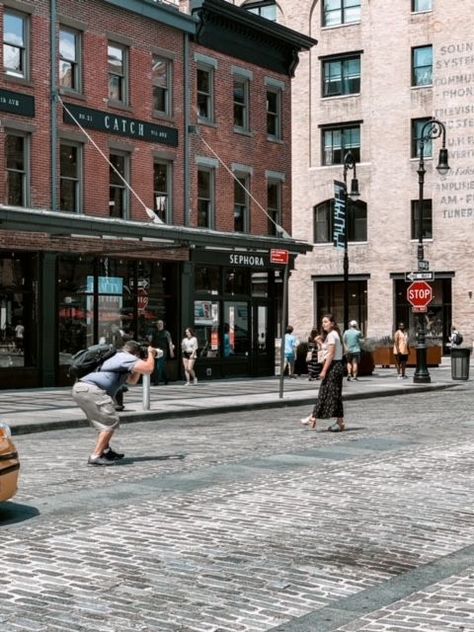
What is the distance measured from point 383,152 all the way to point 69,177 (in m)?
28.2

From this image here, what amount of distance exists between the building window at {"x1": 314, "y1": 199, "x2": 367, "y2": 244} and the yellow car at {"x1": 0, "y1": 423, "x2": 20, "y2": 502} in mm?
44338

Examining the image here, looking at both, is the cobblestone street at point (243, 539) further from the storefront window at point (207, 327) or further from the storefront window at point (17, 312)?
the storefront window at point (207, 327)

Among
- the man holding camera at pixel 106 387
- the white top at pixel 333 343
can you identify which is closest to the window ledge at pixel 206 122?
the white top at pixel 333 343

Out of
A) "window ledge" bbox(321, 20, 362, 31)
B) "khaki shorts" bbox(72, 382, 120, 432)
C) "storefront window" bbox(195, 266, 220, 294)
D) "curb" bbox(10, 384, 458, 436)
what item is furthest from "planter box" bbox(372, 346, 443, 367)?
"khaki shorts" bbox(72, 382, 120, 432)

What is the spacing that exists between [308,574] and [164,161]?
2375 centimetres

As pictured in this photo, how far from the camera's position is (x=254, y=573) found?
6672 millimetres

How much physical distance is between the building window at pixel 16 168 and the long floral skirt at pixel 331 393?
1206cm

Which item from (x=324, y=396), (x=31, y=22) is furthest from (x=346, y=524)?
(x=31, y=22)

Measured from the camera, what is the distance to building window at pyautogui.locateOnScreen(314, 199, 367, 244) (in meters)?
51.8

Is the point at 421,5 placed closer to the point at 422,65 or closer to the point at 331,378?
the point at 422,65

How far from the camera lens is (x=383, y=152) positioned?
5112cm

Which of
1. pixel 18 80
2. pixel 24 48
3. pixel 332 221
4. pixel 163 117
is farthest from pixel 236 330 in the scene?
pixel 332 221

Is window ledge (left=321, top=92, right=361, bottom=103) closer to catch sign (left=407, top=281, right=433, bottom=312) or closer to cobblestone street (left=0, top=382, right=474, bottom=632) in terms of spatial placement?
catch sign (left=407, top=281, right=433, bottom=312)

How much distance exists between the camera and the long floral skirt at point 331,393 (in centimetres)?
1568
